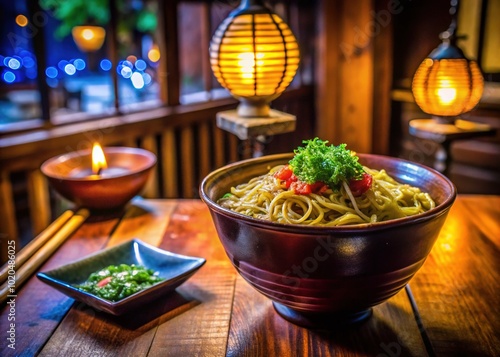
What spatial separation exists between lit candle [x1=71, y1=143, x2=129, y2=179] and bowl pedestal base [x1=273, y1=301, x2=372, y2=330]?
1175mm

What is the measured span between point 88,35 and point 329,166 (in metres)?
6.40

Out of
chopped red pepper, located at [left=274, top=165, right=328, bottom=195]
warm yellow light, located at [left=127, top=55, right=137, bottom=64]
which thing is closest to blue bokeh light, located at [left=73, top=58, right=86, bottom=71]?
warm yellow light, located at [left=127, top=55, right=137, bottom=64]

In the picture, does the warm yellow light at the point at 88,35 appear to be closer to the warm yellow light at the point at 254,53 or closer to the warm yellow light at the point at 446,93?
the warm yellow light at the point at 254,53

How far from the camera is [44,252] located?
181 centimetres

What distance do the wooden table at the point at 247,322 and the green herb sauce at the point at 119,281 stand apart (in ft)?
0.21

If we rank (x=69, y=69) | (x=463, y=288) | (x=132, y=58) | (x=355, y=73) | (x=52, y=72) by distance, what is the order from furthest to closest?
1. (x=69, y=69)
2. (x=52, y=72)
3. (x=132, y=58)
4. (x=355, y=73)
5. (x=463, y=288)

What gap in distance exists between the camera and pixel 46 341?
1.32 m

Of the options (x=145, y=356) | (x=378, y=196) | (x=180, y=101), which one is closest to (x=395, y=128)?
(x=180, y=101)

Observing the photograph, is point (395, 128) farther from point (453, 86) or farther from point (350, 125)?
point (453, 86)

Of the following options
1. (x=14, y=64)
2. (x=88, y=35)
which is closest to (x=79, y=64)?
(x=14, y=64)

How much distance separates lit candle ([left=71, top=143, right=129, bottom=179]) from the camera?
7.48 ft

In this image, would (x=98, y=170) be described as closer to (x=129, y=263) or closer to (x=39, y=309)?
(x=129, y=263)

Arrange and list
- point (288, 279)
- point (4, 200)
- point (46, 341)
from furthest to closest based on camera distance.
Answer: point (4, 200) < point (46, 341) < point (288, 279)

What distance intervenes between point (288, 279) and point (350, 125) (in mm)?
4244
